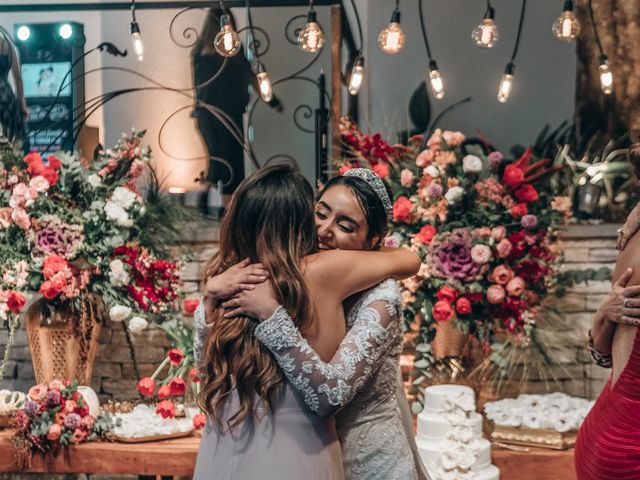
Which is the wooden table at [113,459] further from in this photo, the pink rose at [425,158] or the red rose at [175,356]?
the pink rose at [425,158]

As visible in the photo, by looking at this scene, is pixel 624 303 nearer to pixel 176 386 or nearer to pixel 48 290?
pixel 176 386

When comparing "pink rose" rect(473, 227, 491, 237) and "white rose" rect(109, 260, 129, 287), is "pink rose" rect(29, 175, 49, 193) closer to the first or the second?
"white rose" rect(109, 260, 129, 287)

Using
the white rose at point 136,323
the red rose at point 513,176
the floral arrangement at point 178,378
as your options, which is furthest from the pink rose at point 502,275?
the white rose at point 136,323

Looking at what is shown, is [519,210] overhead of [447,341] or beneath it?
overhead

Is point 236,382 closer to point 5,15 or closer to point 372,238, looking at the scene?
point 372,238

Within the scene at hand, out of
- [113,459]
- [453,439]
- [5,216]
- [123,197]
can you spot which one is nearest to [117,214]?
[123,197]

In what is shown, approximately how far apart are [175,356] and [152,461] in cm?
43

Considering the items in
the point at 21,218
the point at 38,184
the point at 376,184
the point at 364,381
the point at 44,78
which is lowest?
the point at 364,381

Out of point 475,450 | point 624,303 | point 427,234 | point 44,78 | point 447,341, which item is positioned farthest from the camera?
point 44,78

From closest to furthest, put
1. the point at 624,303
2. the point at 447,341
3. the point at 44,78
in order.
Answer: the point at 624,303 < the point at 447,341 < the point at 44,78

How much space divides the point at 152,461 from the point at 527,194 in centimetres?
177

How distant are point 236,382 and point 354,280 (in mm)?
368

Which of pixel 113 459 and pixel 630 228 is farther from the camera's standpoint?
pixel 113 459

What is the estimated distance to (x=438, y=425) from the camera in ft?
10.7
